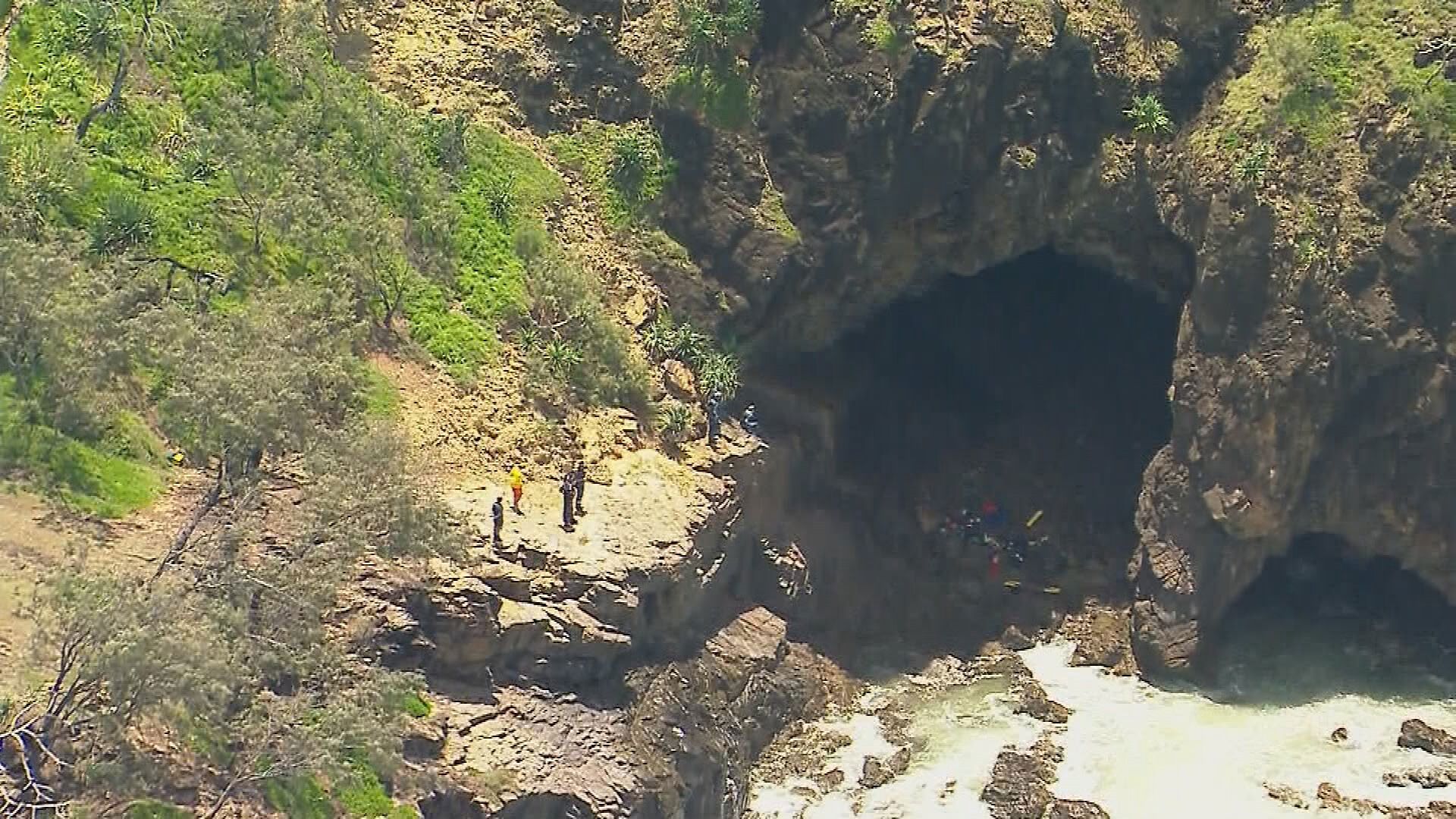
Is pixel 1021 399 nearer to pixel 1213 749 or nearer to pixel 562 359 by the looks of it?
pixel 1213 749

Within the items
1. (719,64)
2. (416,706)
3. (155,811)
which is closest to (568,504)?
(416,706)

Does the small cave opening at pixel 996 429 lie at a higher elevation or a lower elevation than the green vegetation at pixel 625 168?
lower

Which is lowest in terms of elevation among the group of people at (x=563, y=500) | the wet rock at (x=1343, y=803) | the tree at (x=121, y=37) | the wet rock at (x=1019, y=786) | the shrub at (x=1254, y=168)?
the wet rock at (x=1019, y=786)

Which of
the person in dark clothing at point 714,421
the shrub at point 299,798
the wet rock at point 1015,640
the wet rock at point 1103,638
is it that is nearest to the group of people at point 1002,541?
the wet rock at point 1103,638

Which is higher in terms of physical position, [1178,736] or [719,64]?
[719,64]

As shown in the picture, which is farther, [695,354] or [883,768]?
[695,354]

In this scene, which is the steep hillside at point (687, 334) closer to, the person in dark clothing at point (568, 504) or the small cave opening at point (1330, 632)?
the person in dark clothing at point (568, 504)

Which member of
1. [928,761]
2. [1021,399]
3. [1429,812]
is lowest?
[928,761]
